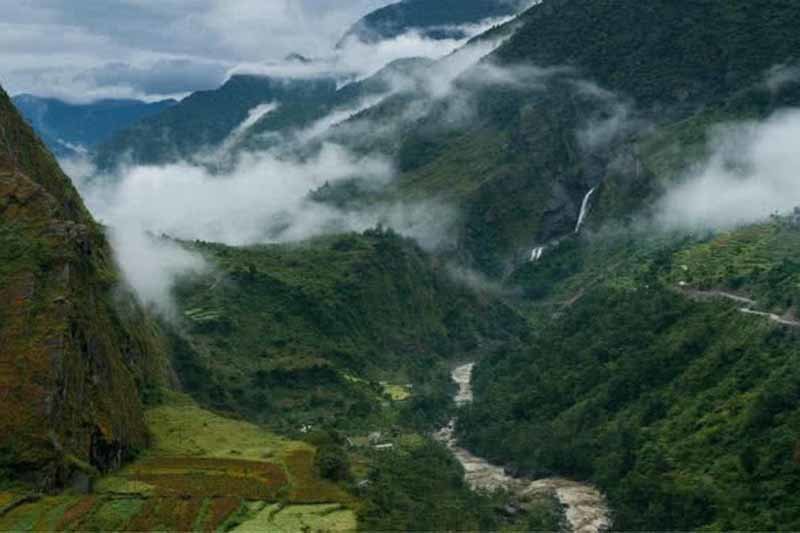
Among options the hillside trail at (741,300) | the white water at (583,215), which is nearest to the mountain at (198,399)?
the hillside trail at (741,300)

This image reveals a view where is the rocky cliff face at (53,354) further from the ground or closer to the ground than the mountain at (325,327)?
further from the ground

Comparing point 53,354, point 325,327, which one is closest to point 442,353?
point 325,327

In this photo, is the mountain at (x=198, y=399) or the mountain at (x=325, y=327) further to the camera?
the mountain at (x=325, y=327)

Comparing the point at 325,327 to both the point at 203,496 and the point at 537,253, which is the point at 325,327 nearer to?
the point at 537,253

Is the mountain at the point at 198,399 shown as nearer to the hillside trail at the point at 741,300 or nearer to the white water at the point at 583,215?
the hillside trail at the point at 741,300

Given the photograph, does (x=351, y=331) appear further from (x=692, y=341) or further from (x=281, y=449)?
(x=281, y=449)

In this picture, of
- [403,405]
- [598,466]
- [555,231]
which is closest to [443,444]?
[403,405]

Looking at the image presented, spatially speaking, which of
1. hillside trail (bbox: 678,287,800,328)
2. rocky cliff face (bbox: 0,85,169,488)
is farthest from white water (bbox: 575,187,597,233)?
rocky cliff face (bbox: 0,85,169,488)
